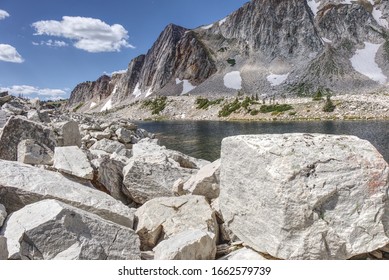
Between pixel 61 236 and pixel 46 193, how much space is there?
2191 mm

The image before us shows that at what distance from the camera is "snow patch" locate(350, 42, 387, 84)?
176375 millimetres

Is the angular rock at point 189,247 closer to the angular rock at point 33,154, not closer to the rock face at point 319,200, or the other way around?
the rock face at point 319,200

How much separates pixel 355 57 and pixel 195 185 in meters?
211

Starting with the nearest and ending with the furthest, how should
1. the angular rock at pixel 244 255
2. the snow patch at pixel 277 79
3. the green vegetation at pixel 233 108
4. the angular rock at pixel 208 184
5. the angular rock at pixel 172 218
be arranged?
the angular rock at pixel 244 255 → the angular rock at pixel 172 218 → the angular rock at pixel 208 184 → the green vegetation at pixel 233 108 → the snow patch at pixel 277 79

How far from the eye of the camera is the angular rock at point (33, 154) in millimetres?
12165

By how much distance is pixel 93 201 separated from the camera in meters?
8.95

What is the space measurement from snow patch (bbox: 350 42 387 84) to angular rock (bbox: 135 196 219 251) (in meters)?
186

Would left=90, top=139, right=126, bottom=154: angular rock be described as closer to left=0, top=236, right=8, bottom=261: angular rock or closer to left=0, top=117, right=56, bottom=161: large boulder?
left=0, top=117, right=56, bottom=161: large boulder

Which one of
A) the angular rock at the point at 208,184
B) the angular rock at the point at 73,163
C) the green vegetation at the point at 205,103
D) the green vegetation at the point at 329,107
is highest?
the green vegetation at the point at 205,103

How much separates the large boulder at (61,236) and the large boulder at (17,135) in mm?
6316

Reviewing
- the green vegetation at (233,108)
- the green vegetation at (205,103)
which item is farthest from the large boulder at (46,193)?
the green vegetation at (205,103)

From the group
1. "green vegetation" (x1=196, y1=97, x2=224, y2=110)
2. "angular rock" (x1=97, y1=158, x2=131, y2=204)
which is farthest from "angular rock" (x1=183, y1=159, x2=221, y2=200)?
"green vegetation" (x1=196, y1=97, x2=224, y2=110)

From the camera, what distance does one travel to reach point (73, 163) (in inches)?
457

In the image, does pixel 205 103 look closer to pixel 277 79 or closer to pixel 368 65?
pixel 277 79
